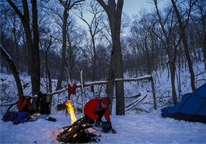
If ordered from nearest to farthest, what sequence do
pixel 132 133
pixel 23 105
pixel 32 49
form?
pixel 132 133, pixel 23 105, pixel 32 49

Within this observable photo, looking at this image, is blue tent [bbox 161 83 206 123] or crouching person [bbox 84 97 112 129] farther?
blue tent [bbox 161 83 206 123]

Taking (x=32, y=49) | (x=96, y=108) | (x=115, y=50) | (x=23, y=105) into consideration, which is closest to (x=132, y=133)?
(x=96, y=108)

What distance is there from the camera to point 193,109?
4926 mm

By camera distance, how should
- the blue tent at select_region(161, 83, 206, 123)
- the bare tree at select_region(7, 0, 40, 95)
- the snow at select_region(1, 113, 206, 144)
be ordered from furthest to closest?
the bare tree at select_region(7, 0, 40, 95) → the blue tent at select_region(161, 83, 206, 123) → the snow at select_region(1, 113, 206, 144)

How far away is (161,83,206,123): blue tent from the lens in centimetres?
468

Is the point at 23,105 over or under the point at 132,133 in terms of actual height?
over

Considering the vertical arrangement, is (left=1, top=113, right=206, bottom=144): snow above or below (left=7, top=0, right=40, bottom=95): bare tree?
below

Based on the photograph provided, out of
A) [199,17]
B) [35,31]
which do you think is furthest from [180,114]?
[199,17]

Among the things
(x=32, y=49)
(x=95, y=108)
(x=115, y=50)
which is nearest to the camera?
(x=95, y=108)

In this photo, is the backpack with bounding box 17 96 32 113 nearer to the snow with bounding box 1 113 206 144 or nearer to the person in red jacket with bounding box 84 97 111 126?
the snow with bounding box 1 113 206 144

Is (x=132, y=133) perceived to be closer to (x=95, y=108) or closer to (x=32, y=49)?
(x=95, y=108)

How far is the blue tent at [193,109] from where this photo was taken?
4678 millimetres

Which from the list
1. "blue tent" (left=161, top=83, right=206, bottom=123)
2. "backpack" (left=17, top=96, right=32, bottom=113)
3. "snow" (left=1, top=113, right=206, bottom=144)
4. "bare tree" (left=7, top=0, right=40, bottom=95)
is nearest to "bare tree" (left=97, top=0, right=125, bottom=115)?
"snow" (left=1, top=113, right=206, bottom=144)

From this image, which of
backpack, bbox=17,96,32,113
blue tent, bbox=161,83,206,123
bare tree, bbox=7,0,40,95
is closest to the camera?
blue tent, bbox=161,83,206,123
